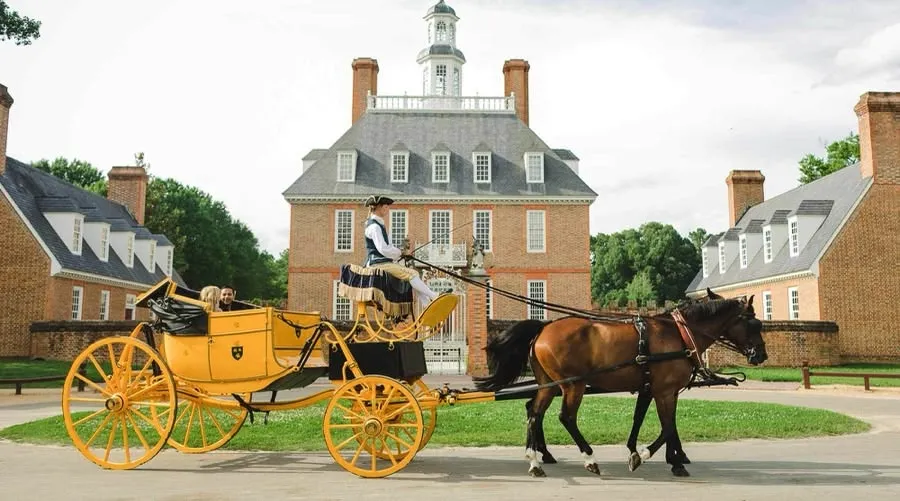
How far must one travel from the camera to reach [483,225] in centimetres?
3359

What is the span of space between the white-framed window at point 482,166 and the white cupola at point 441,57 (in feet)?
28.9

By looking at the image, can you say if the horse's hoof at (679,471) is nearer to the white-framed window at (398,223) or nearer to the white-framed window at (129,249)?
the white-framed window at (398,223)

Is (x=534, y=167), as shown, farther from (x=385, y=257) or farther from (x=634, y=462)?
(x=634, y=462)

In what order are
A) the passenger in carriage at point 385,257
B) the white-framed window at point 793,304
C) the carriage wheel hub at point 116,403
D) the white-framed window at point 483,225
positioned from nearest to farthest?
the carriage wheel hub at point 116,403 → the passenger in carriage at point 385,257 → the white-framed window at point 793,304 → the white-framed window at point 483,225

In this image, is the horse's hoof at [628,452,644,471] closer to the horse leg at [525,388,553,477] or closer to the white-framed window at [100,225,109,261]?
the horse leg at [525,388,553,477]

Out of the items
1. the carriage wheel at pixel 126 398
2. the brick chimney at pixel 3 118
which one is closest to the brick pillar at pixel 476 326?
the carriage wheel at pixel 126 398

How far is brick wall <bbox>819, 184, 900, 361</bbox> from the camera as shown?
2684 centimetres

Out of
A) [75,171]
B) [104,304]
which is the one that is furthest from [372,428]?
[75,171]

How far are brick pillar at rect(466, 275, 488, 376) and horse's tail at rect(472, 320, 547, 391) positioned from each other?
12556 millimetres

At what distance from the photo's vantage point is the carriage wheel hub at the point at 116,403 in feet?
23.6

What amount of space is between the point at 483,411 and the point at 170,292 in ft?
21.8

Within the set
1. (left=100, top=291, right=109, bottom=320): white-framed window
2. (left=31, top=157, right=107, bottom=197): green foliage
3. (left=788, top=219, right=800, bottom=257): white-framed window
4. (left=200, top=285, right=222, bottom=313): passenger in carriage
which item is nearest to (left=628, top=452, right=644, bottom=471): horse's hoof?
(left=200, top=285, right=222, bottom=313): passenger in carriage

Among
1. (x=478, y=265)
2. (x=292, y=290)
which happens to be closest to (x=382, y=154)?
(x=292, y=290)

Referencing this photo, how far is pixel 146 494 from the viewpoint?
5875 millimetres
